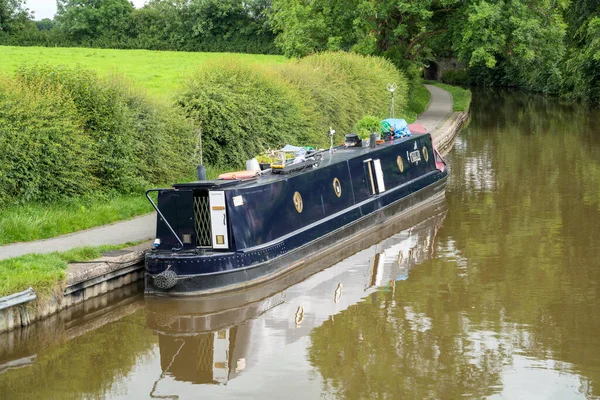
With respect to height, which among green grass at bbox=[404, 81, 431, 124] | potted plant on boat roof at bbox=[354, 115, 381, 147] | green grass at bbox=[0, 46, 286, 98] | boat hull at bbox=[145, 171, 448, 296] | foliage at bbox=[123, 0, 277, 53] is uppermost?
foliage at bbox=[123, 0, 277, 53]

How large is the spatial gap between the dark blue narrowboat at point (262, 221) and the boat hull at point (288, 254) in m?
0.01

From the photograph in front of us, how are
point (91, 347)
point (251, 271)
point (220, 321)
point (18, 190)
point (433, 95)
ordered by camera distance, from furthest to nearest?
point (433, 95), point (18, 190), point (251, 271), point (220, 321), point (91, 347)

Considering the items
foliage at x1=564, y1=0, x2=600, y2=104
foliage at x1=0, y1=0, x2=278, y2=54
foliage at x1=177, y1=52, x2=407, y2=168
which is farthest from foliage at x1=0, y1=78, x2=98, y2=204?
foliage at x1=0, y1=0, x2=278, y2=54

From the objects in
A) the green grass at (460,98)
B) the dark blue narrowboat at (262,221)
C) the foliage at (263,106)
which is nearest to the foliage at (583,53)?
the green grass at (460,98)

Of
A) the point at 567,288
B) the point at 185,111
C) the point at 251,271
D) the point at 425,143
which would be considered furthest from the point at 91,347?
the point at 425,143

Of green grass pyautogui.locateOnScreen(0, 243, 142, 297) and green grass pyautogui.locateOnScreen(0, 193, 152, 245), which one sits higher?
green grass pyautogui.locateOnScreen(0, 193, 152, 245)

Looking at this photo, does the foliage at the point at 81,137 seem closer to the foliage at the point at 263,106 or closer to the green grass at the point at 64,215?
the green grass at the point at 64,215

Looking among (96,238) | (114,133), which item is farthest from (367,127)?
(96,238)

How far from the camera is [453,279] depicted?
44.0ft

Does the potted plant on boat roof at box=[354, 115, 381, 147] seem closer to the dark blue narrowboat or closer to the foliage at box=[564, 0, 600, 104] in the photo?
the dark blue narrowboat

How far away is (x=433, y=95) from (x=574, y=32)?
861 cm

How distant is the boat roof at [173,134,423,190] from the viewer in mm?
12438

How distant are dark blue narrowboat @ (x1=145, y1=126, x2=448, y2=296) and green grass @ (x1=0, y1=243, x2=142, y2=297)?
1.16 meters

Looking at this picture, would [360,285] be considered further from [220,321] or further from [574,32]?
[574,32]
